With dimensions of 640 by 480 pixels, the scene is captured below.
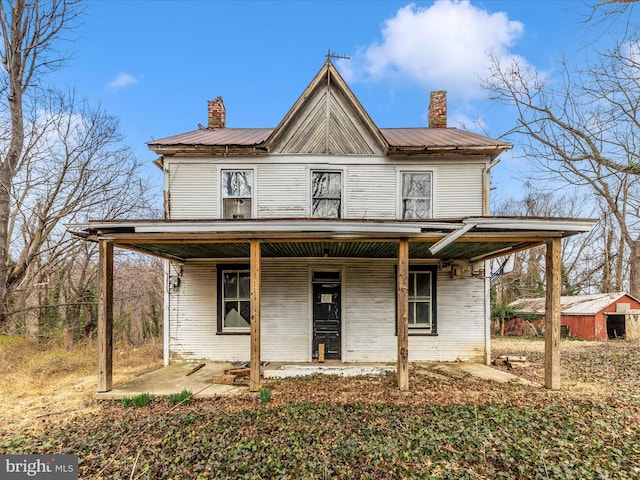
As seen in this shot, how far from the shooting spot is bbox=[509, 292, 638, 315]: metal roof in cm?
1510

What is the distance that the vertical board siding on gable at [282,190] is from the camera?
8891mm

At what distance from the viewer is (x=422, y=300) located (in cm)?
915

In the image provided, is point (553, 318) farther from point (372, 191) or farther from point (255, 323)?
point (255, 323)

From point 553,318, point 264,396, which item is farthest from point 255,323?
point 553,318

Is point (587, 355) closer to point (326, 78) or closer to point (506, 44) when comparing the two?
point (506, 44)

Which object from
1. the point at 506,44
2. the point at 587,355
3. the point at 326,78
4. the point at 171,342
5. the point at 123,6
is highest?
the point at 123,6

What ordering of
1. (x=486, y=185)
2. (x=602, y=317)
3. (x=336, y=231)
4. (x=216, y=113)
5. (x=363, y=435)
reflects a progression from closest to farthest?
(x=363, y=435) → (x=336, y=231) → (x=486, y=185) → (x=216, y=113) → (x=602, y=317)

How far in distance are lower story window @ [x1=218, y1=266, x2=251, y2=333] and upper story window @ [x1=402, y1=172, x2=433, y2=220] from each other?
4506 millimetres

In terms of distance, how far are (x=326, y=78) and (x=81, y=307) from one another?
13146 millimetres

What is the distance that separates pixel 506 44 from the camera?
11.4 metres

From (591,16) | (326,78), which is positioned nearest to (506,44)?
(591,16)

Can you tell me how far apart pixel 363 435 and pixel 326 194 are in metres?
5.91

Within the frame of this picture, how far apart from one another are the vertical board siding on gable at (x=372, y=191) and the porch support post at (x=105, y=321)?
17.7 feet

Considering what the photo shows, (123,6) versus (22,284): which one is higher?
(123,6)
